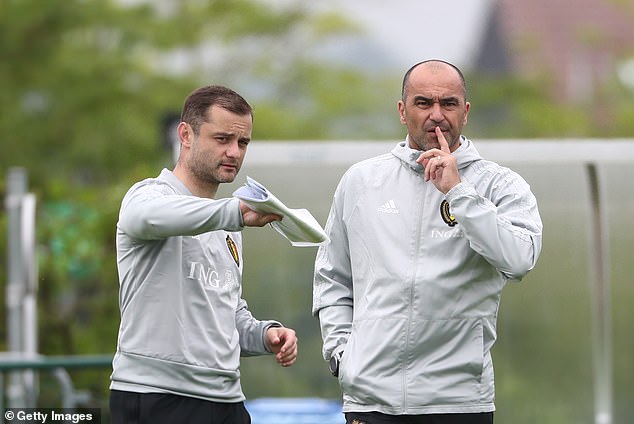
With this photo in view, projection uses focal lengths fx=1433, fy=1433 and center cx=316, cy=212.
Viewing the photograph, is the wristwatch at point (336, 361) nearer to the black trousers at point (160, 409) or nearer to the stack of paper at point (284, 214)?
the black trousers at point (160, 409)

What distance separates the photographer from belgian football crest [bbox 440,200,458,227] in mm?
5121

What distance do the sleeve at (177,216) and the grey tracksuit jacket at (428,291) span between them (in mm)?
651

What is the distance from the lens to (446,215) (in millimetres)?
5129

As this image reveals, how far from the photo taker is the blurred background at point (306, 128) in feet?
29.0

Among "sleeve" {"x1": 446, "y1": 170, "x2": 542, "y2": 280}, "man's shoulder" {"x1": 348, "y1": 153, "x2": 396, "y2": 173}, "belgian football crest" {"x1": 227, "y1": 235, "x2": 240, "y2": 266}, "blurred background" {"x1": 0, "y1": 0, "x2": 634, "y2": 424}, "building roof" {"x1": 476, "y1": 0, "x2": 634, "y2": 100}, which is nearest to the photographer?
"sleeve" {"x1": 446, "y1": 170, "x2": 542, "y2": 280}

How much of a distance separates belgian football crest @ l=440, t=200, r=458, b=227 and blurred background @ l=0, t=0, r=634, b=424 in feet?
11.1

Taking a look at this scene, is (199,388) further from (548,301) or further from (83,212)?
(83,212)

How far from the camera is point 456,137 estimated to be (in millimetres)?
5219

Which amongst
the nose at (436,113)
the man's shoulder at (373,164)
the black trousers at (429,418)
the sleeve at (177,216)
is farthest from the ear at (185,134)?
the black trousers at (429,418)

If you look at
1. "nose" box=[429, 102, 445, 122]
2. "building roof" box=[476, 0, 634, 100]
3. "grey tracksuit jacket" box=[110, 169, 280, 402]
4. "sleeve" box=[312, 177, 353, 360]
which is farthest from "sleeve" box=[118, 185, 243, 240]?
"building roof" box=[476, 0, 634, 100]

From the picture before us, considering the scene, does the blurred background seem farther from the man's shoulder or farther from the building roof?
the man's shoulder

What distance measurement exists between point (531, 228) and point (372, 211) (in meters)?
0.59

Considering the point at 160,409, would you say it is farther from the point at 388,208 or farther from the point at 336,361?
the point at 388,208

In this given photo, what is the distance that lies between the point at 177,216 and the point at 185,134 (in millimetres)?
522
